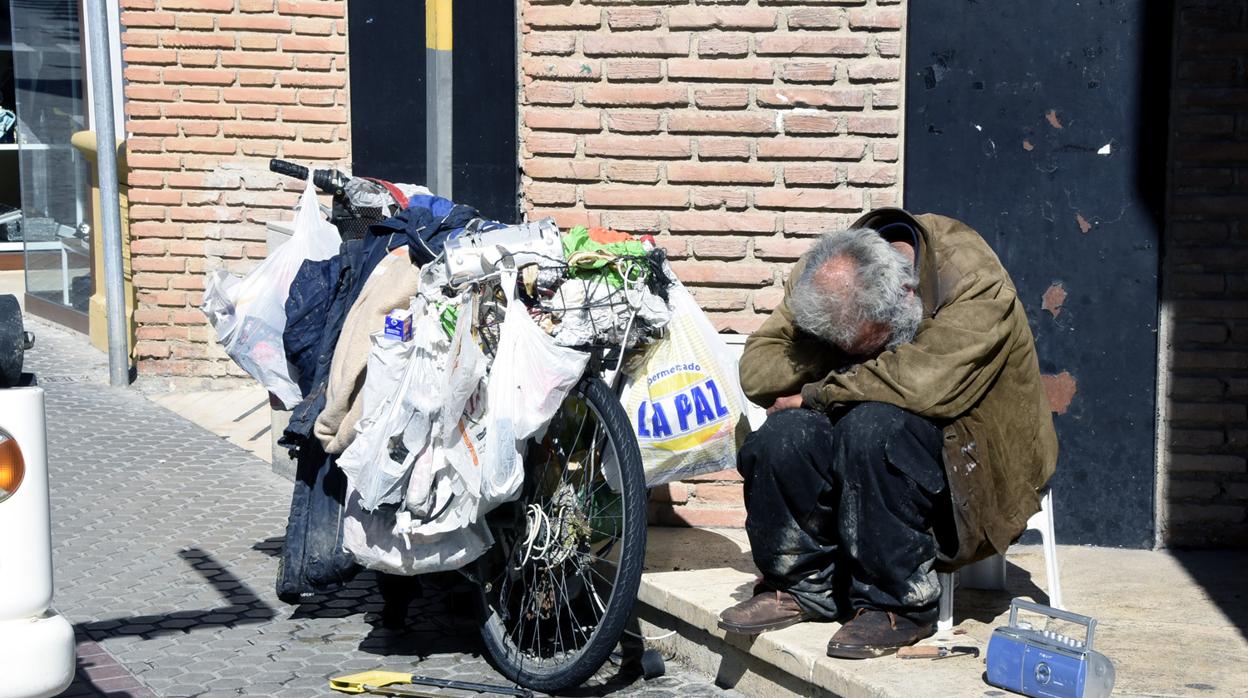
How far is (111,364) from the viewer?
29.7ft

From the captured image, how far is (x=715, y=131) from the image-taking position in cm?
545

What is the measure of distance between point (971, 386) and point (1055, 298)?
1.31 metres

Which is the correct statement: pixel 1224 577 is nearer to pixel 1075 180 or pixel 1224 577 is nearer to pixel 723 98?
pixel 1075 180

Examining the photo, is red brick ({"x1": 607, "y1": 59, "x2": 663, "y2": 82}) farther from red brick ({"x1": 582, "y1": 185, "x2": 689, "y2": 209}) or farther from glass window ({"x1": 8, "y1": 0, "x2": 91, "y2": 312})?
glass window ({"x1": 8, "y1": 0, "x2": 91, "y2": 312})

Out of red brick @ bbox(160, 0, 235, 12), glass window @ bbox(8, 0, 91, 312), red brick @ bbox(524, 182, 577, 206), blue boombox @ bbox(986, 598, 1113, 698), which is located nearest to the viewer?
blue boombox @ bbox(986, 598, 1113, 698)

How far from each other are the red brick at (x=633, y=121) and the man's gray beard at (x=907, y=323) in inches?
66.1

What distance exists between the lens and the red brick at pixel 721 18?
5.36 m

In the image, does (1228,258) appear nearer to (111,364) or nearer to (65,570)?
(65,570)

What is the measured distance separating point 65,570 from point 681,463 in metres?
2.53

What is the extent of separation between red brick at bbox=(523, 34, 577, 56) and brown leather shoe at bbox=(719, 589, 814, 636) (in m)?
2.20

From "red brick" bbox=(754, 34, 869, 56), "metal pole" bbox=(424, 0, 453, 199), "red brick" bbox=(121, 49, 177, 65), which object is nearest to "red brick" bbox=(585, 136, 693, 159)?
"red brick" bbox=(754, 34, 869, 56)

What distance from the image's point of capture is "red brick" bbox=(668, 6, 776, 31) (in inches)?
211

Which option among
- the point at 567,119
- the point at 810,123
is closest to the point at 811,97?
the point at 810,123

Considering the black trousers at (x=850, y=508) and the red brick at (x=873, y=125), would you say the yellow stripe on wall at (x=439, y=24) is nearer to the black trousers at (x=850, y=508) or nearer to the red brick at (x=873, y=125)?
the red brick at (x=873, y=125)
